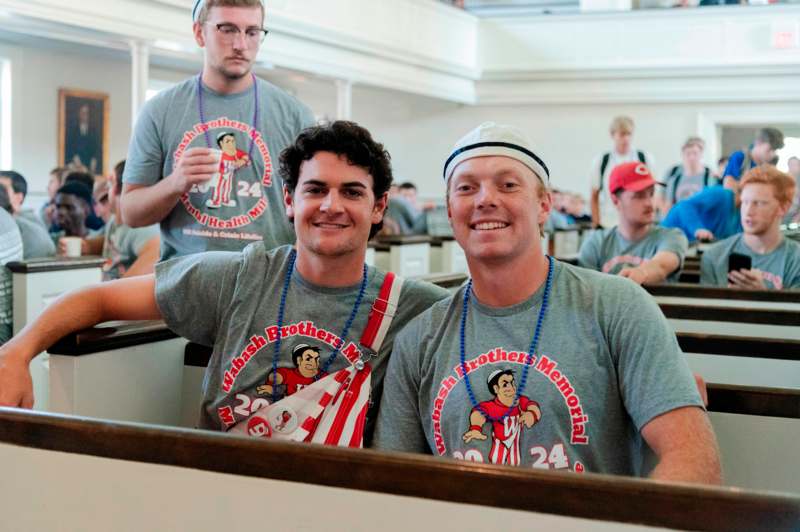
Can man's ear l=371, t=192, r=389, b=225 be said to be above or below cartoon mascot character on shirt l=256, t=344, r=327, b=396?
above

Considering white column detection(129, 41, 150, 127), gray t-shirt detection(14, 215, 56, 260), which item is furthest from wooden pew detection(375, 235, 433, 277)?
white column detection(129, 41, 150, 127)

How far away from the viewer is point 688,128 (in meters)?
16.2

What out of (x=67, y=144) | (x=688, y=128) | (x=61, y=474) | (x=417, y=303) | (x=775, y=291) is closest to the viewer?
(x=61, y=474)

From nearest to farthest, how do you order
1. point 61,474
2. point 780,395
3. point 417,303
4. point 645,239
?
1. point 61,474
2. point 780,395
3. point 417,303
4. point 645,239

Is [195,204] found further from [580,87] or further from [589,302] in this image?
[580,87]

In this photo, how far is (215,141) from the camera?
3.26 m

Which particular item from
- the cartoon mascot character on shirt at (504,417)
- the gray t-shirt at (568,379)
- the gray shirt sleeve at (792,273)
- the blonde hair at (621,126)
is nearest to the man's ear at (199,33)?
the gray t-shirt at (568,379)

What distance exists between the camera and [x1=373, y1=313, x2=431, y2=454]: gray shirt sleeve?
234 cm

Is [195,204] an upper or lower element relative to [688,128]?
lower

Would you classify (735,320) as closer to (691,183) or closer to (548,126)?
(691,183)

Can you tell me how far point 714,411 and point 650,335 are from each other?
0.51m

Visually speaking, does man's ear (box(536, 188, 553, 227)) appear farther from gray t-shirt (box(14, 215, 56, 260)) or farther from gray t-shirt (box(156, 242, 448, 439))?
gray t-shirt (box(14, 215, 56, 260))

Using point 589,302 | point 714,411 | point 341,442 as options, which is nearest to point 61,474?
point 341,442

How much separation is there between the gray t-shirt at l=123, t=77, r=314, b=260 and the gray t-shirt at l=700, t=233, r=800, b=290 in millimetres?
2530
